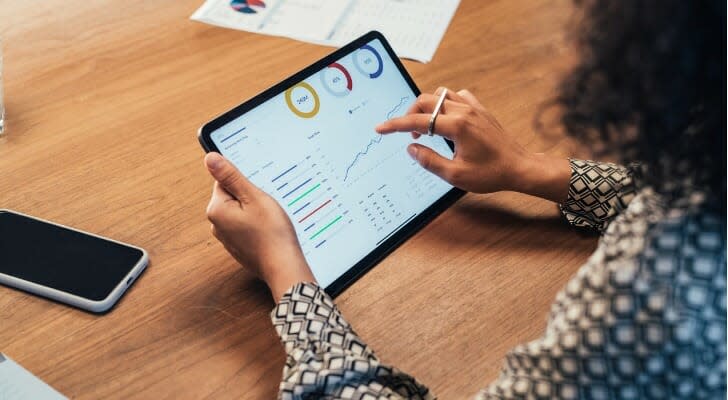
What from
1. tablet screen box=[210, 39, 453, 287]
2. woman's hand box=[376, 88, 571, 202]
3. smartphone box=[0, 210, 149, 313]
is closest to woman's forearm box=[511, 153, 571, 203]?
woman's hand box=[376, 88, 571, 202]

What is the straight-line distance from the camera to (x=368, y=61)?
916mm

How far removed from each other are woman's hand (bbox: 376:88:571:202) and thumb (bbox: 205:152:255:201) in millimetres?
202

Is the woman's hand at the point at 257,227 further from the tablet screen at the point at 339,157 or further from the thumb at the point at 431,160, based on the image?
the thumb at the point at 431,160

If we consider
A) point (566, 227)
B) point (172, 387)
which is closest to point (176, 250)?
point (172, 387)

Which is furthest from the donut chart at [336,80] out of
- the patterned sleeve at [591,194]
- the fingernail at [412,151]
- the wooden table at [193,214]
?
the patterned sleeve at [591,194]

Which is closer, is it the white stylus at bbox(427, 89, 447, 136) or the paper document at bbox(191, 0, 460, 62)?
the white stylus at bbox(427, 89, 447, 136)

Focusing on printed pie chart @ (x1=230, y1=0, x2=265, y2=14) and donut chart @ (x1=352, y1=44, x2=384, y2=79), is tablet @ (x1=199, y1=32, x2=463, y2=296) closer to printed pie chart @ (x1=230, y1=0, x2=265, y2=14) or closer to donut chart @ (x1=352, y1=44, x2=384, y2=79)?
donut chart @ (x1=352, y1=44, x2=384, y2=79)

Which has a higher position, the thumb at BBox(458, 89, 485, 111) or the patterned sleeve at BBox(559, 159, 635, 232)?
the thumb at BBox(458, 89, 485, 111)

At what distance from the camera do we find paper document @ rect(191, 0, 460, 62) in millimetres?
1200

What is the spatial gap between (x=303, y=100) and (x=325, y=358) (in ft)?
1.08

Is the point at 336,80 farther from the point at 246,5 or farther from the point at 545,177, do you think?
the point at 246,5

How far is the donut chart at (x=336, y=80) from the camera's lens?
87cm

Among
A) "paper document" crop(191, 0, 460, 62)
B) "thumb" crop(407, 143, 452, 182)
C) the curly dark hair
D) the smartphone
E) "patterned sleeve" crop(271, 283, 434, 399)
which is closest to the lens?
the curly dark hair

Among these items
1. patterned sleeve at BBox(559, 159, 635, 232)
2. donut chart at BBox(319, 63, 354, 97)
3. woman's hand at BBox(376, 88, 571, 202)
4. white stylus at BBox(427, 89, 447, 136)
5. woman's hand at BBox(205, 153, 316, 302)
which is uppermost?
donut chart at BBox(319, 63, 354, 97)
